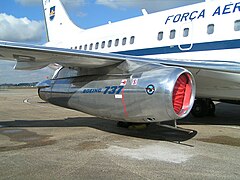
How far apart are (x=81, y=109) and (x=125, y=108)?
149 centimetres

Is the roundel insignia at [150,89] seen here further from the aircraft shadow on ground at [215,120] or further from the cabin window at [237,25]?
the aircraft shadow on ground at [215,120]

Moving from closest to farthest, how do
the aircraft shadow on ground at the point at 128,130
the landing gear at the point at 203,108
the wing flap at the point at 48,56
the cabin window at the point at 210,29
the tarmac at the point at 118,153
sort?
the tarmac at the point at 118,153 → the wing flap at the point at 48,56 → the aircraft shadow on ground at the point at 128,130 → the cabin window at the point at 210,29 → the landing gear at the point at 203,108

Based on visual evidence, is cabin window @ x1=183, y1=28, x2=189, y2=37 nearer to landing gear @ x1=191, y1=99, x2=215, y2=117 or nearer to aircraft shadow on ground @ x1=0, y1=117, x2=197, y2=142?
aircraft shadow on ground @ x1=0, y1=117, x2=197, y2=142

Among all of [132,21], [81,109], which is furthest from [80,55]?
[132,21]

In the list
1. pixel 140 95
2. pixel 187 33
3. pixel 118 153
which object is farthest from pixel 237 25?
pixel 118 153

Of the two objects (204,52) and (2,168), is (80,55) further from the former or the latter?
(204,52)

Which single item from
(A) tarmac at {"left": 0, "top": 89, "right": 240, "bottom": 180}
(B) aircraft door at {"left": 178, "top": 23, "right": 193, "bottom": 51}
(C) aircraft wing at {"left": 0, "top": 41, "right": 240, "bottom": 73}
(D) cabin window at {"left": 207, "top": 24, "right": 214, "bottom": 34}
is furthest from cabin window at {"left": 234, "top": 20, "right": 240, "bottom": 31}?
(A) tarmac at {"left": 0, "top": 89, "right": 240, "bottom": 180}

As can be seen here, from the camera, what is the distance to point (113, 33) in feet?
35.7

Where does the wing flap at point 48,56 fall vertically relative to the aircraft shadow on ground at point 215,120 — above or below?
above

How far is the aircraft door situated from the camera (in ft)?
25.3

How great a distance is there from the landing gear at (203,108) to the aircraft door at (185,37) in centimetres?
294

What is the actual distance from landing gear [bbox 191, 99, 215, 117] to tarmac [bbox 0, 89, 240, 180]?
2.51m

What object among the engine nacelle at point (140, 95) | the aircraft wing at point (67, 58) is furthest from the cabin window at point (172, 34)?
the engine nacelle at point (140, 95)

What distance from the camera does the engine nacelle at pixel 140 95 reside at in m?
5.10
